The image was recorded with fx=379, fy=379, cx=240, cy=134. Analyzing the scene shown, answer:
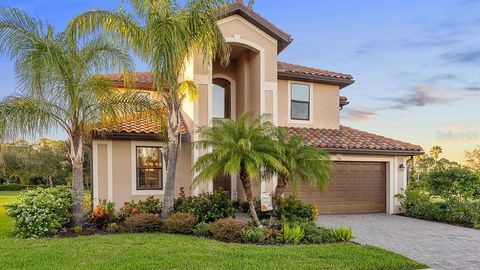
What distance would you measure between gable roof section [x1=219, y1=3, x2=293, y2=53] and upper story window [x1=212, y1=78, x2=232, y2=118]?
346cm

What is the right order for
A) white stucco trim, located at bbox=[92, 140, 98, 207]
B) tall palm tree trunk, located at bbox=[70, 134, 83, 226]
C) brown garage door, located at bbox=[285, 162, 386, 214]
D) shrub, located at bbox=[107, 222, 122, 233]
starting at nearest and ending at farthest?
shrub, located at bbox=[107, 222, 122, 233], tall palm tree trunk, located at bbox=[70, 134, 83, 226], white stucco trim, located at bbox=[92, 140, 98, 207], brown garage door, located at bbox=[285, 162, 386, 214]

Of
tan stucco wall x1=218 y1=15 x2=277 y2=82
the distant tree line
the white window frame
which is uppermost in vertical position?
tan stucco wall x1=218 y1=15 x2=277 y2=82

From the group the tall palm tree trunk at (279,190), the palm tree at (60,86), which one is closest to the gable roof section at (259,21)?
the palm tree at (60,86)

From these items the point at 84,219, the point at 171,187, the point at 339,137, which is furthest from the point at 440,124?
the point at 84,219

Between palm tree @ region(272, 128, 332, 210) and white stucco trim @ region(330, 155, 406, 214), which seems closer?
palm tree @ region(272, 128, 332, 210)

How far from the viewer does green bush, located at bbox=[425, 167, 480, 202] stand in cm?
1536

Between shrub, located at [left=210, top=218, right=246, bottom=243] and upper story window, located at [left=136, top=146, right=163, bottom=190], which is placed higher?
upper story window, located at [left=136, top=146, right=163, bottom=190]

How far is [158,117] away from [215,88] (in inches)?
229

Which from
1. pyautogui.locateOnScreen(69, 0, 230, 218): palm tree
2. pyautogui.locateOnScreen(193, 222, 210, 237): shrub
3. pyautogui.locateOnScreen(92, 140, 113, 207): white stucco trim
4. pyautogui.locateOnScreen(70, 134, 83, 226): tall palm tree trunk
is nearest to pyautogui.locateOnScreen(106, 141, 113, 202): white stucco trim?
pyautogui.locateOnScreen(92, 140, 113, 207): white stucco trim

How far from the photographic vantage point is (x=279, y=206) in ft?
40.8

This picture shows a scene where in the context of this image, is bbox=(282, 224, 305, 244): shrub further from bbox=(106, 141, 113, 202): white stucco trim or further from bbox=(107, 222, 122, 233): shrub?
bbox=(106, 141, 113, 202): white stucco trim

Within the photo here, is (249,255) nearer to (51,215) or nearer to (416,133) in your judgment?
(51,215)

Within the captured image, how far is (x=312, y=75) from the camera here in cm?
1831

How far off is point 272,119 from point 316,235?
636 centimetres
